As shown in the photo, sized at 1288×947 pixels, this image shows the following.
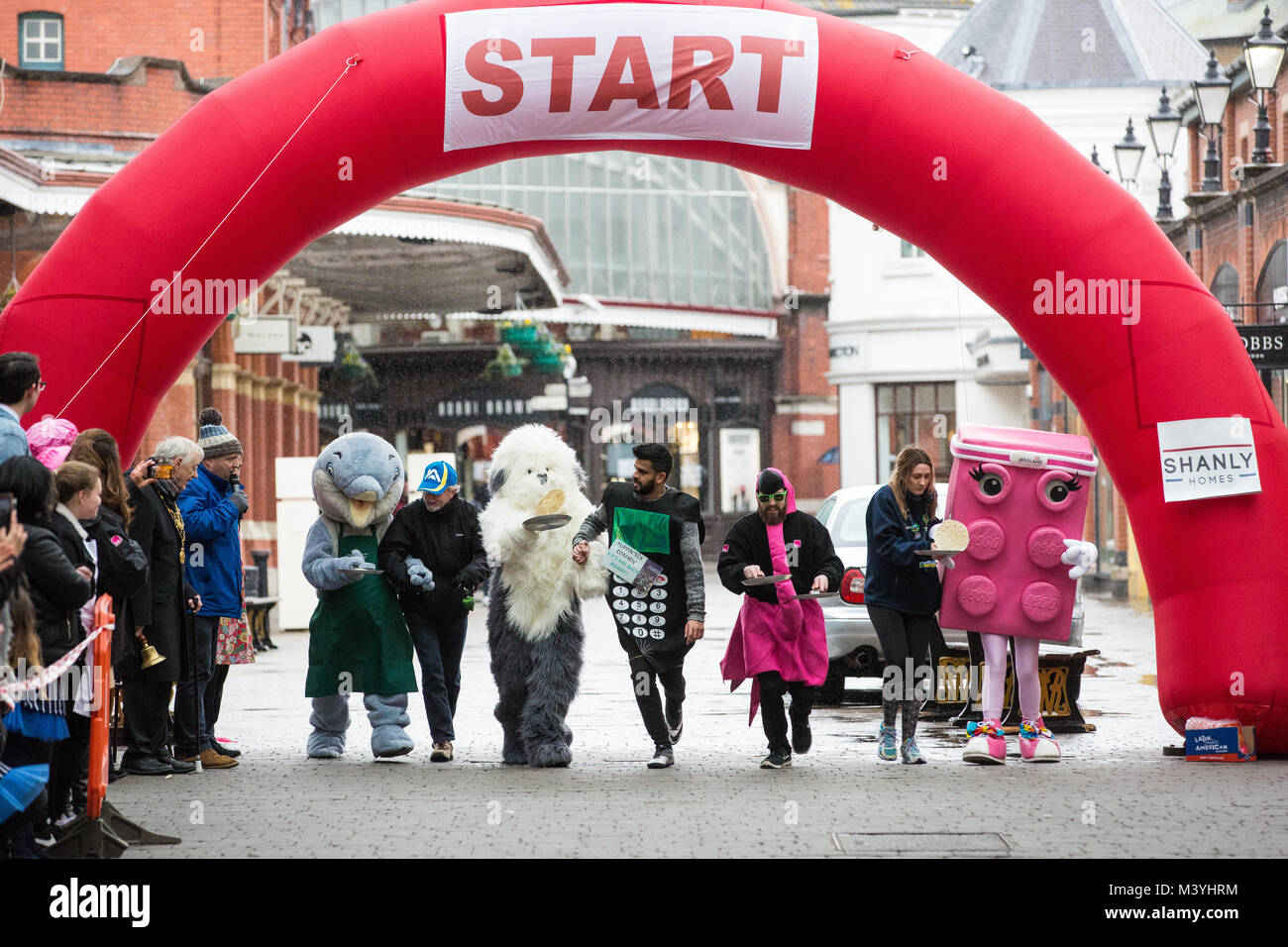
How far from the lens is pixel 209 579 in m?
9.39

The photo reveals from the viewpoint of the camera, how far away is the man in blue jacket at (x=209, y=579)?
30.3 ft

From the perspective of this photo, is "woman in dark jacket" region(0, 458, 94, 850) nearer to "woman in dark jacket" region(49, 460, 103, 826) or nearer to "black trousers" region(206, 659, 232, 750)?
"woman in dark jacket" region(49, 460, 103, 826)

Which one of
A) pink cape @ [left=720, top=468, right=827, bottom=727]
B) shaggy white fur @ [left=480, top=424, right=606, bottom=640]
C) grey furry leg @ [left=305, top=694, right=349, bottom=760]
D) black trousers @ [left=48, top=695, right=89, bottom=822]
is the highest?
shaggy white fur @ [left=480, top=424, right=606, bottom=640]

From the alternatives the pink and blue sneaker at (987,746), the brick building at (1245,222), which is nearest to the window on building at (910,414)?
the brick building at (1245,222)

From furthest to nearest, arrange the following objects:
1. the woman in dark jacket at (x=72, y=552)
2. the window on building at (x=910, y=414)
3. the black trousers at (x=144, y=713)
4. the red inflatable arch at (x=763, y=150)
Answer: the window on building at (x=910, y=414) → the red inflatable arch at (x=763, y=150) → the black trousers at (x=144, y=713) → the woman in dark jacket at (x=72, y=552)

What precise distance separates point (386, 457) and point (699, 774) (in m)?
2.49

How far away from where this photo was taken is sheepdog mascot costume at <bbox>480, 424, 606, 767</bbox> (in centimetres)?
923

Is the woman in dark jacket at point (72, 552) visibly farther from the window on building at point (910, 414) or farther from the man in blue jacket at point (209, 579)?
the window on building at point (910, 414)

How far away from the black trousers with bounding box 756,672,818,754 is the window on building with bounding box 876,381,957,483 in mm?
31989

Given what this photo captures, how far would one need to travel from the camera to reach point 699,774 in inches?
354

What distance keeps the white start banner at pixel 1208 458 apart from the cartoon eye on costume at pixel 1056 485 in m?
0.48

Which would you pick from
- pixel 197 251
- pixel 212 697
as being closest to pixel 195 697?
pixel 212 697

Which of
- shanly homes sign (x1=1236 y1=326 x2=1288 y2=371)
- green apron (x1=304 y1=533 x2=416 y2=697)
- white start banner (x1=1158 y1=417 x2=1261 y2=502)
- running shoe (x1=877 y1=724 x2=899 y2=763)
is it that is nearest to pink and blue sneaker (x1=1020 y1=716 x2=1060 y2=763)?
running shoe (x1=877 y1=724 x2=899 y2=763)
